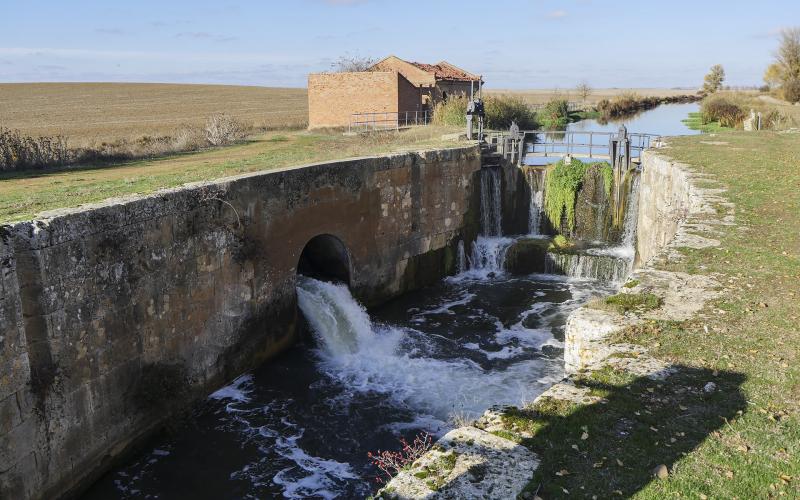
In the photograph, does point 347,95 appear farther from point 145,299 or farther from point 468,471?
point 468,471

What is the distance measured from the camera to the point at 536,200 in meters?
21.0

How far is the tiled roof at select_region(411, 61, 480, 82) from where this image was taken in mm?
37528

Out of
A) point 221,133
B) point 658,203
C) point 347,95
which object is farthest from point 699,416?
point 347,95

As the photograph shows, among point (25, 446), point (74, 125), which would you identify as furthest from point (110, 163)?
point (74, 125)

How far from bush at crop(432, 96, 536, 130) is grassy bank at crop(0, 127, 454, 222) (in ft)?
10.2

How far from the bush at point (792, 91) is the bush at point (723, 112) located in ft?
14.3

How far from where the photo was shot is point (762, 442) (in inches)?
196

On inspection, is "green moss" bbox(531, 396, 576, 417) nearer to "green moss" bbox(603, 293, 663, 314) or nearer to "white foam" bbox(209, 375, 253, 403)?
"green moss" bbox(603, 293, 663, 314)

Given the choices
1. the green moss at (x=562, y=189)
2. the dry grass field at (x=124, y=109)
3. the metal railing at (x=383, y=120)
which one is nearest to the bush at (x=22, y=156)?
Result: the dry grass field at (x=124, y=109)

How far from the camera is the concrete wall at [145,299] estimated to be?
26.6 feet

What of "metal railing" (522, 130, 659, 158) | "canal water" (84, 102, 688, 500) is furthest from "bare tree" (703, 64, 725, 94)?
"canal water" (84, 102, 688, 500)

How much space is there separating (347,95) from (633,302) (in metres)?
27.1

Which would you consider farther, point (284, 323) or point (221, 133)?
point (221, 133)

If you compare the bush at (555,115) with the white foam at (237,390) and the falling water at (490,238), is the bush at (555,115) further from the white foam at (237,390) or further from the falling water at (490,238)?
the white foam at (237,390)
